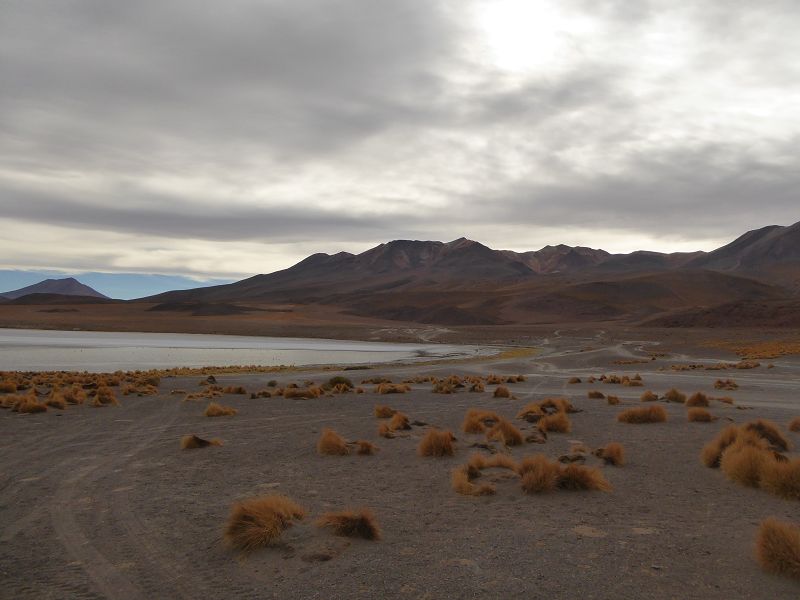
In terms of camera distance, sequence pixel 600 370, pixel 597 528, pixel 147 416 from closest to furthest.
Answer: pixel 597 528 < pixel 147 416 < pixel 600 370

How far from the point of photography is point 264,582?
17.6 feet

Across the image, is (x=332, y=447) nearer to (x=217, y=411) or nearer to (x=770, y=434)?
(x=217, y=411)

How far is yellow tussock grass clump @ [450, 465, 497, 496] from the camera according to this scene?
8.12m

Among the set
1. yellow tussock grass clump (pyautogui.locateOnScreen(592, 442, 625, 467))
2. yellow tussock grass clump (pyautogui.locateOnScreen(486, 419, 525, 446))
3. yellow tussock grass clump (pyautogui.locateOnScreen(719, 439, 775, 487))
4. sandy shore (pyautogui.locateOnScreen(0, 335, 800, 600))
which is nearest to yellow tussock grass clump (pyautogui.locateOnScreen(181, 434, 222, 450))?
sandy shore (pyautogui.locateOnScreen(0, 335, 800, 600))

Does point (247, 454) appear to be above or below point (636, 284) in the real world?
below

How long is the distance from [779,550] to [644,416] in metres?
9.31

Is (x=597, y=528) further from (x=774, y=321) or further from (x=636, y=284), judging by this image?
(x=636, y=284)

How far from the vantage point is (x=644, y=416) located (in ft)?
47.1

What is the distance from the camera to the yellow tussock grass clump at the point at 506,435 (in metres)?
11.8

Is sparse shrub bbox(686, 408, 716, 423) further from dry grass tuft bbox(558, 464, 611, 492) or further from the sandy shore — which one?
dry grass tuft bbox(558, 464, 611, 492)

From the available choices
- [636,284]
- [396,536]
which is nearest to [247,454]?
[396,536]

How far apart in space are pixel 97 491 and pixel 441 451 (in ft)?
16.8

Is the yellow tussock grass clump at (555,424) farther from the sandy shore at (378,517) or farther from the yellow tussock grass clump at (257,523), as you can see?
the yellow tussock grass clump at (257,523)

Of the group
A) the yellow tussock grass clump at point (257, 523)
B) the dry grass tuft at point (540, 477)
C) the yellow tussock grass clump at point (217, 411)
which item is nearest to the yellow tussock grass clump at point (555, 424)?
the dry grass tuft at point (540, 477)
